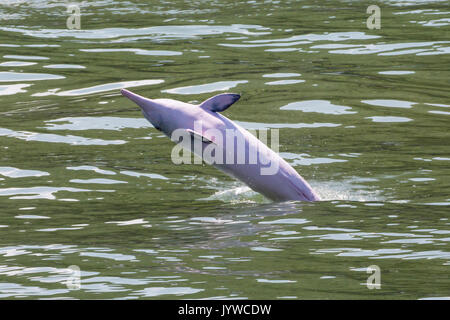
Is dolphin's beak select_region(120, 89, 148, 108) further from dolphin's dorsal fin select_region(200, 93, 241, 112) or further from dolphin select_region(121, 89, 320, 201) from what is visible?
dolphin's dorsal fin select_region(200, 93, 241, 112)

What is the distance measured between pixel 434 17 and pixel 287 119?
24.4 ft

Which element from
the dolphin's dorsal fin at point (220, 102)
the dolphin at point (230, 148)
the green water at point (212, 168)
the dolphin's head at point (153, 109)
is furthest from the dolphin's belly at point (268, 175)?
the dolphin's head at point (153, 109)

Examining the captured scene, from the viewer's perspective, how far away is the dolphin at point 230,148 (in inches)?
432

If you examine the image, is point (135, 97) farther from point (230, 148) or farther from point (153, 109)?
point (230, 148)

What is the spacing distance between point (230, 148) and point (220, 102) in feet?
1.65

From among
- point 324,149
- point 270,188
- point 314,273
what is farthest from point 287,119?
point 314,273

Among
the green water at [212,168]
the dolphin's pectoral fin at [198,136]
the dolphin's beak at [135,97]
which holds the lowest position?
the green water at [212,168]

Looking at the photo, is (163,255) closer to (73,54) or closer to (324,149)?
(324,149)

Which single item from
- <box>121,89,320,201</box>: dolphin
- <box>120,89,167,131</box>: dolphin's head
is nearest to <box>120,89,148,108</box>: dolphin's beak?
<box>120,89,167,131</box>: dolphin's head

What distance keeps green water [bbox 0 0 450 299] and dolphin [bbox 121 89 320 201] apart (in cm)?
25

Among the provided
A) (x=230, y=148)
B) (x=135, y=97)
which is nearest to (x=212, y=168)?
(x=135, y=97)

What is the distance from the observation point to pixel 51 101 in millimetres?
17719

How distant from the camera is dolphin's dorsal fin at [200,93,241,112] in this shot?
11.0m

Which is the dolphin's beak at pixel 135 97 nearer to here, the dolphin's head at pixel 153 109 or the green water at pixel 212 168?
the dolphin's head at pixel 153 109
